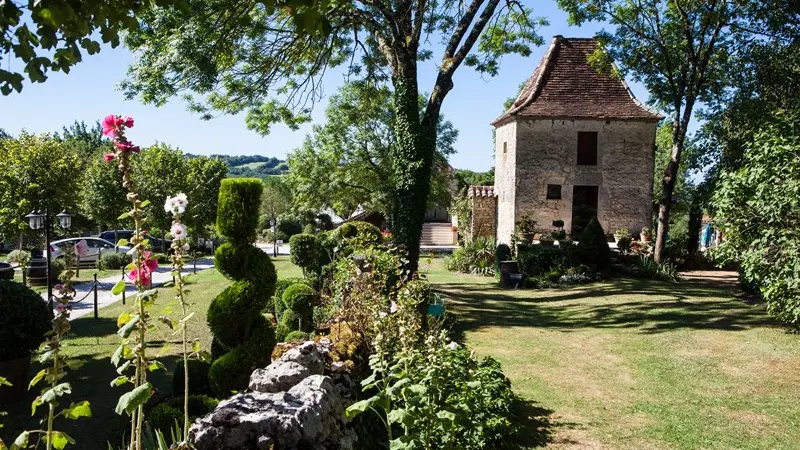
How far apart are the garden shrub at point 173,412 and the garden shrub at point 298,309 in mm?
2910

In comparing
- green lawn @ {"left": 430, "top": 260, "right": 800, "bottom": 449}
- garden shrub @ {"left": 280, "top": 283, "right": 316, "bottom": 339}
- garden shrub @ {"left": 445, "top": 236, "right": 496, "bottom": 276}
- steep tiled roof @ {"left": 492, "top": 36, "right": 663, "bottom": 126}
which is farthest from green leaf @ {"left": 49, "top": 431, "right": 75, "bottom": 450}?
steep tiled roof @ {"left": 492, "top": 36, "right": 663, "bottom": 126}

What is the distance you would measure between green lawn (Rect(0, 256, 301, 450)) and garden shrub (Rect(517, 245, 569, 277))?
10.1 metres

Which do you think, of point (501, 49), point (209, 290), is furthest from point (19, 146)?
point (501, 49)

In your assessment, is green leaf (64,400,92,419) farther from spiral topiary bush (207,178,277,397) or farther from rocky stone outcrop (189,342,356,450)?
spiral topiary bush (207,178,277,397)

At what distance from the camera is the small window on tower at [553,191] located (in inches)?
852

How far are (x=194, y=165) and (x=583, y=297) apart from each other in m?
27.8

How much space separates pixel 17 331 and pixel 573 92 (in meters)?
20.4

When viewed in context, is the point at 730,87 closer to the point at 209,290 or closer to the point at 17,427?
the point at 209,290

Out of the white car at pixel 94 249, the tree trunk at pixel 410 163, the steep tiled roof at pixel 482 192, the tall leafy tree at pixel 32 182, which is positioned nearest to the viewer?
the tree trunk at pixel 410 163

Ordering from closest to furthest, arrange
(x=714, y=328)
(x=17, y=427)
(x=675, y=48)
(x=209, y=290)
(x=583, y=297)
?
(x=17, y=427), (x=714, y=328), (x=583, y=297), (x=209, y=290), (x=675, y=48)

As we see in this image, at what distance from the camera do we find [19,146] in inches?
871

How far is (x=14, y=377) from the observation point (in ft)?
23.5

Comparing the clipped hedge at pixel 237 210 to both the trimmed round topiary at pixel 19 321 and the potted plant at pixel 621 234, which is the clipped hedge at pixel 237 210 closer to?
the trimmed round topiary at pixel 19 321

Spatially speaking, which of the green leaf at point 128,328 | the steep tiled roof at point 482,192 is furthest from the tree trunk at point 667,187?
the green leaf at point 128,328
